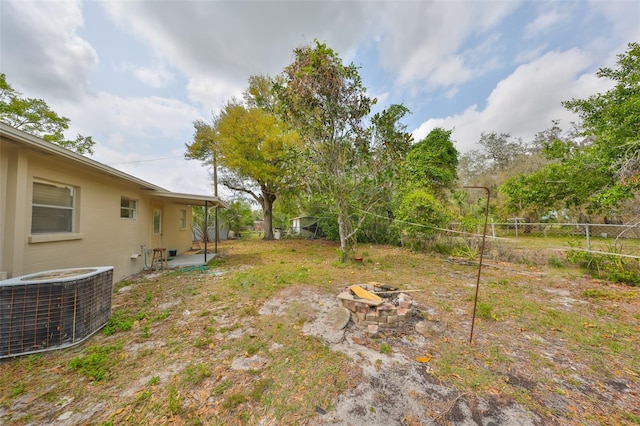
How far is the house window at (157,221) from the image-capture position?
8195mm

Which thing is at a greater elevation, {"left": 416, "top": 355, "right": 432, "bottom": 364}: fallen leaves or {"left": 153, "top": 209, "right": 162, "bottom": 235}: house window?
{"left": 153, "top": 209, "right": 162, "bottom": 235}: house window

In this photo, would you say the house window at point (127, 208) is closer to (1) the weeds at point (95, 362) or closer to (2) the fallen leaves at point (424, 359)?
(1) the weeds at point (95, 362)

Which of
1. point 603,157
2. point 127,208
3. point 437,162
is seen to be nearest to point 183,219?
point 127,208

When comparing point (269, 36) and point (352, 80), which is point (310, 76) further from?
point (269, 36)

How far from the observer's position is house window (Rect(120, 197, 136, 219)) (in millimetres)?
6009

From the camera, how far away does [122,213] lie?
6.02 m

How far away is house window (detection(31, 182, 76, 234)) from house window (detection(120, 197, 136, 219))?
5.70ft

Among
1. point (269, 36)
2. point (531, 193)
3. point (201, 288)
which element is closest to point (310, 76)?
point (269, 36)

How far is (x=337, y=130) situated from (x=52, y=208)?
662 cm

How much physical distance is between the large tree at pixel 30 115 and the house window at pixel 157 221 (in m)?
6.01

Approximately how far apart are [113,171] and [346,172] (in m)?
5.98

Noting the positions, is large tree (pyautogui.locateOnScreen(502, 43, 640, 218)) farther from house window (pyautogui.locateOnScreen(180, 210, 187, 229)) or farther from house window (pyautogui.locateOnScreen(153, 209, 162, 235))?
house window (pyautogui.locateOnScreen(180, 210, 187, 229))

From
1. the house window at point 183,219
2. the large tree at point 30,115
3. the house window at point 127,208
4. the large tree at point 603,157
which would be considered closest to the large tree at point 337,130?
the house window at point 127,208

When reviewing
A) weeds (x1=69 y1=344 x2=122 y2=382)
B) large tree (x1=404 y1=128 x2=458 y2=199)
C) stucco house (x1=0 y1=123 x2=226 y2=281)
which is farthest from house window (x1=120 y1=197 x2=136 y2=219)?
large tree (x1=404 y1=128 x2=458 y2=199)
